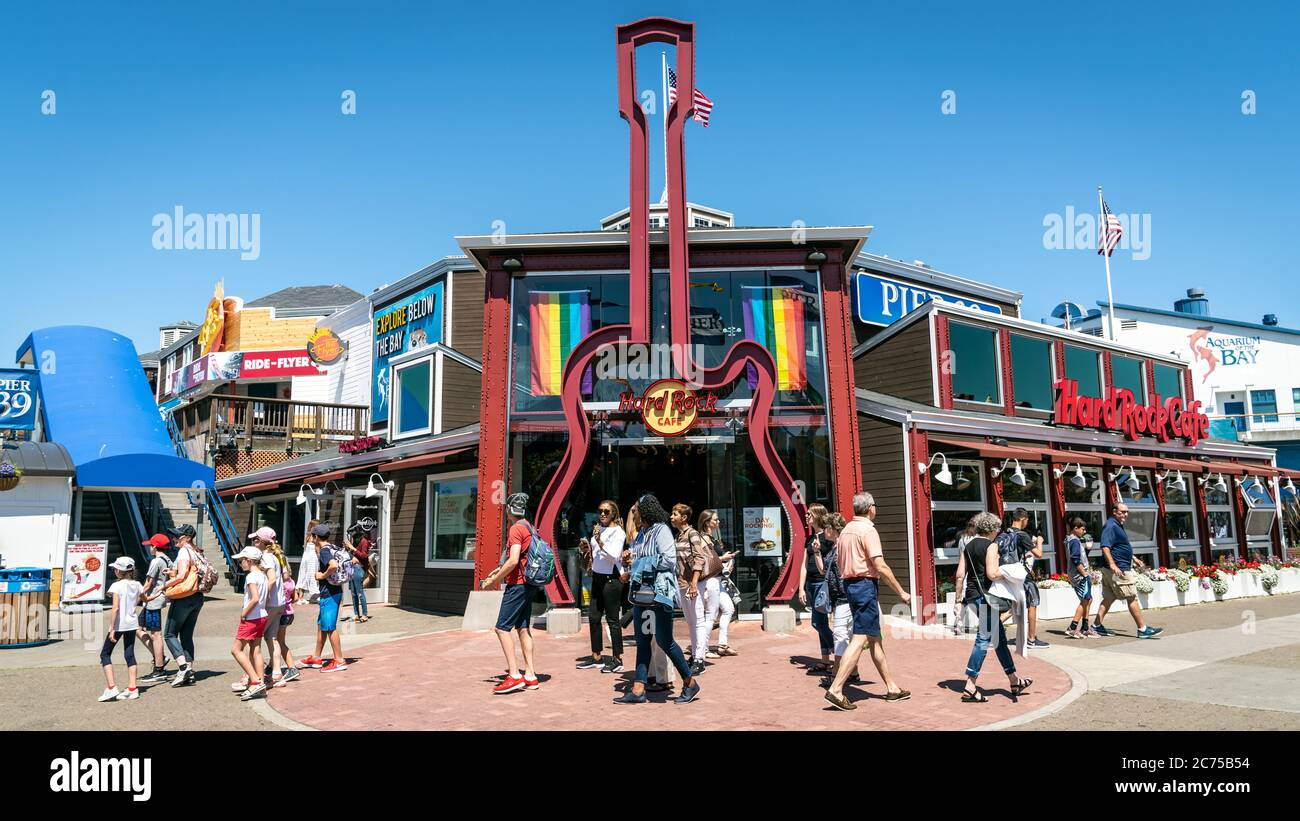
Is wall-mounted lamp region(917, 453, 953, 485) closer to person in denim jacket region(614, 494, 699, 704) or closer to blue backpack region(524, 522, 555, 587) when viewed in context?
person in denim jacket region(614, 494, 699, 704)

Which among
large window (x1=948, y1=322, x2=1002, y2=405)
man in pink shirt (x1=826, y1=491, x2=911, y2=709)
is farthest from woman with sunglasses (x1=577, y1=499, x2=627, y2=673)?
large window (x1=948, y1=322, x2=1002, y2=405)

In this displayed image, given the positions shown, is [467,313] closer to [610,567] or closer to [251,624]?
[610,567]

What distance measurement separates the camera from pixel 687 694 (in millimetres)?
7719

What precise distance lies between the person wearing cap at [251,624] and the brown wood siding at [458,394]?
9.28 meters

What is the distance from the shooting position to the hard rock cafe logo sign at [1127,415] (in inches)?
669

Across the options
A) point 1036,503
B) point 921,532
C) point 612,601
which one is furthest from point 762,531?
point 1036,503

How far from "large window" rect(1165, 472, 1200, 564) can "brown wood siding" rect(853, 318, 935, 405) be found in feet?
22.1

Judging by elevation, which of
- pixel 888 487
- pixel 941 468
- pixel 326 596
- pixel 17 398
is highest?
pixel 17 398

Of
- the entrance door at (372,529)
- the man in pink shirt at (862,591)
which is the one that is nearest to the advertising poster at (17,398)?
the entrance door at (372,529)

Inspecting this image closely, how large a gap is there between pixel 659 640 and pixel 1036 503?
1100 cm

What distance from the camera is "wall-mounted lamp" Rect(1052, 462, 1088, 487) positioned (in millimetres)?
15789

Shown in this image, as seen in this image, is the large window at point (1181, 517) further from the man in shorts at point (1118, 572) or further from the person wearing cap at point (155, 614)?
the person wearing cap at point (155, 614)

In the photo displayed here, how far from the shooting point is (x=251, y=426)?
25.3 meters
